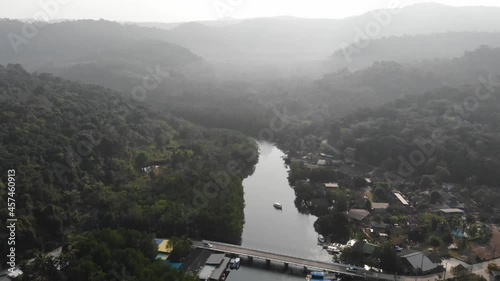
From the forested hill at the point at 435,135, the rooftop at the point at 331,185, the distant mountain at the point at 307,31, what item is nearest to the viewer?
the rooftop at the point at 331,185

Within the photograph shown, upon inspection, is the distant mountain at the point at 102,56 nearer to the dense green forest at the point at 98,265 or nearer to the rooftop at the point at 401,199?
the rooftop at the point at 401,199

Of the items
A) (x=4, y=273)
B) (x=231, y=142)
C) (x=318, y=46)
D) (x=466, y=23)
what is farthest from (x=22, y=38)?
(x=466, y=23)

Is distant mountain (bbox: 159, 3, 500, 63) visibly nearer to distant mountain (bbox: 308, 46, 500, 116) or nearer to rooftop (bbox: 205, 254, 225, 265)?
distant mountain (bbox: 308, 46, 500, 116)

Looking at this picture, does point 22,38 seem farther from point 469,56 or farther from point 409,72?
point 469,56

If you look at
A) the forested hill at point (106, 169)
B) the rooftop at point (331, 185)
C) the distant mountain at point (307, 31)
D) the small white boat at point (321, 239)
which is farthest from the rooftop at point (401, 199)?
the distant mountain at point (307, 31)

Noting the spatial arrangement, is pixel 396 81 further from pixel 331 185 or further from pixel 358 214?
pixel 358 214
